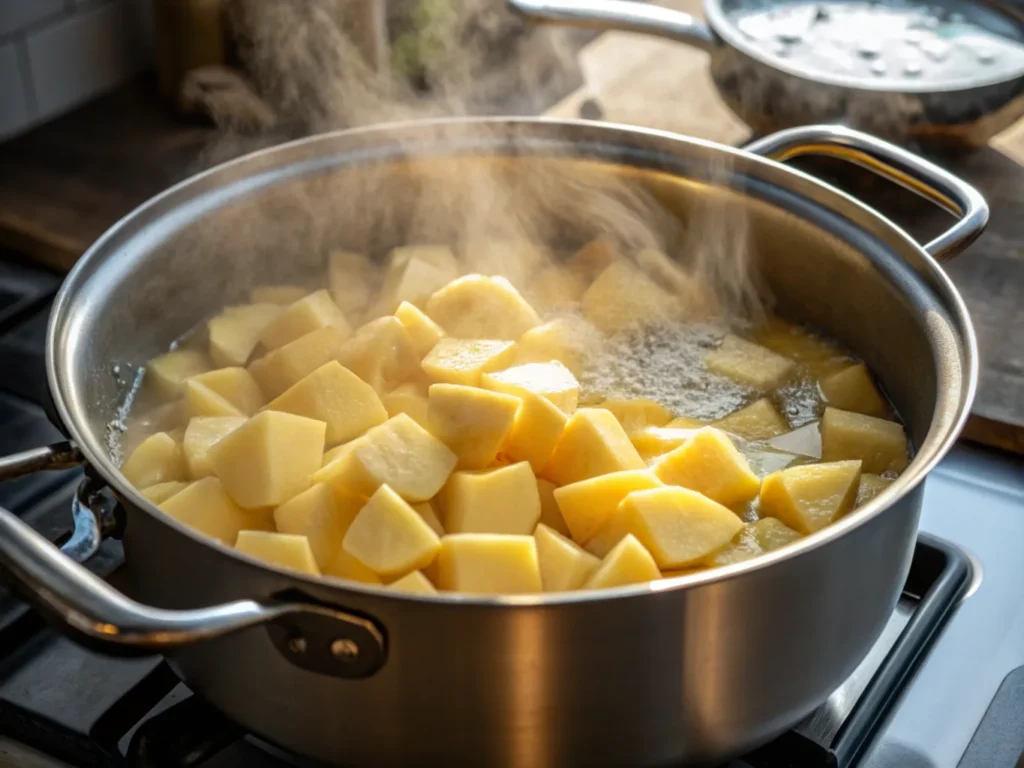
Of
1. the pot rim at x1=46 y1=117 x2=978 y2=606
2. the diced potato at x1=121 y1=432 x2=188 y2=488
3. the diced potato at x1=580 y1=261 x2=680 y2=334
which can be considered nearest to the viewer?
the pot rim at x1=46 y1=117 x2=978 y2=606

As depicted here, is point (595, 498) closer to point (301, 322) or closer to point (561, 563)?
point (561, 563)

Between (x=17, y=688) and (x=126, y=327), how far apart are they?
0.39m

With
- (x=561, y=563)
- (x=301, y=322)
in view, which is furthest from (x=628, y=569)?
(x=301, y=322)

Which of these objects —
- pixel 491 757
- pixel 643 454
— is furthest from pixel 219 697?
pixel 643 454

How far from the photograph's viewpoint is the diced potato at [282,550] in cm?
81

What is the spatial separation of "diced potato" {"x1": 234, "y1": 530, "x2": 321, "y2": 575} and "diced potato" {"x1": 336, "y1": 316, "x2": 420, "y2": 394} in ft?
1.01

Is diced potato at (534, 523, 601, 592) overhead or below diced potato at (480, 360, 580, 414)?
below

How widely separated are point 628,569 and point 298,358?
0.46m

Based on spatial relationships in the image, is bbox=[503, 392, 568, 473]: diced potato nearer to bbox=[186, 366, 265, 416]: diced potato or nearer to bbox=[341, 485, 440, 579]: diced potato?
bbox=[341, 485, 440, 579]: diced potato

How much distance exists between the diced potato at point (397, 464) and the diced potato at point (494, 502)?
0.07 ft

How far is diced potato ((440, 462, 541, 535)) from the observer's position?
34.7 inches

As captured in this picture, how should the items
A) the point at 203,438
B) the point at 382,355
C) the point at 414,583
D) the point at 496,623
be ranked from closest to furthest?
the point at 496,623 < the point at 414,583 < the point at 203,438 < the point at 382,355

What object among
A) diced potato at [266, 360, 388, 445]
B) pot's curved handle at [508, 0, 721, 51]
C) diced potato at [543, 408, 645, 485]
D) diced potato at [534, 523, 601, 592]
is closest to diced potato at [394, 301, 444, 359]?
diced potato at [266, 360, 388, 445]

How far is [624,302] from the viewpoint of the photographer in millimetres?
1247
